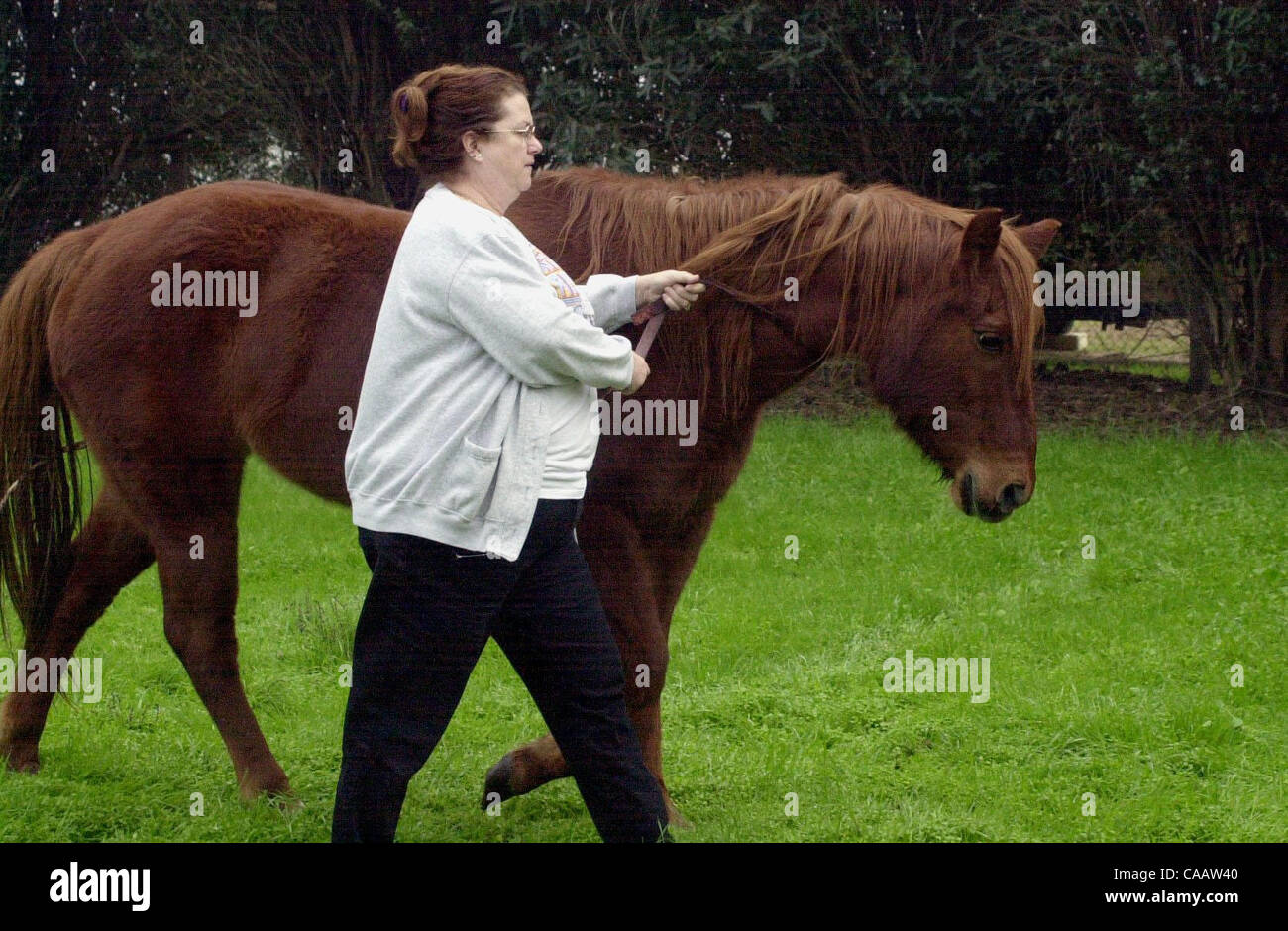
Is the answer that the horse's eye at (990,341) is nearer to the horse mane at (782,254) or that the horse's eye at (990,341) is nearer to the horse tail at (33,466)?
the horse mane at (782,254)

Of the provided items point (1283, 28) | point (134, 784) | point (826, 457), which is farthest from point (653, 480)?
point (1283, 28)

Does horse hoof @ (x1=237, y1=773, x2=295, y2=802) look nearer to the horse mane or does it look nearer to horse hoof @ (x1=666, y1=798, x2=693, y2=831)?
horse hoof @ (x1=666, y1=798, x2=693, y2=831)

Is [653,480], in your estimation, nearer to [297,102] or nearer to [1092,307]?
[1092,307]

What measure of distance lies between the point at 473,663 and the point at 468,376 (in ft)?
2.40

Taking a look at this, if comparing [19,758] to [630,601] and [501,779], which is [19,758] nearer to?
[501,779]

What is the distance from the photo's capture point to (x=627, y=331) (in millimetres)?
4102

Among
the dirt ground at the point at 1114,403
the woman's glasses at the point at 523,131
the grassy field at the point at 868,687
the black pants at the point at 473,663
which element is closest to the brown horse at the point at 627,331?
the grassy field at the point at 868,687

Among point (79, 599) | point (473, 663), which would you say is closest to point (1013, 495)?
point (473, 663)

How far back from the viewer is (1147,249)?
1099cm

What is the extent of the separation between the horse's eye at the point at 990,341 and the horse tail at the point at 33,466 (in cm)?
327

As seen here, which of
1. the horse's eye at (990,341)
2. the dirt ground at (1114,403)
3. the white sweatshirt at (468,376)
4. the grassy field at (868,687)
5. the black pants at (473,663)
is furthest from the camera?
the dirt ground at (1114,403)

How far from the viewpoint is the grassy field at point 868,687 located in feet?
14.8

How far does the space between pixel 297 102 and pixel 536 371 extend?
36.5 ft

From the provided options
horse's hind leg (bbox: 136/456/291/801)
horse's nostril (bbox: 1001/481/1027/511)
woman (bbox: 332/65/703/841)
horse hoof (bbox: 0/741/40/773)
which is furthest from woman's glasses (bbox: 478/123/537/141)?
horse hoof (bbox: 0/741/40/773)
